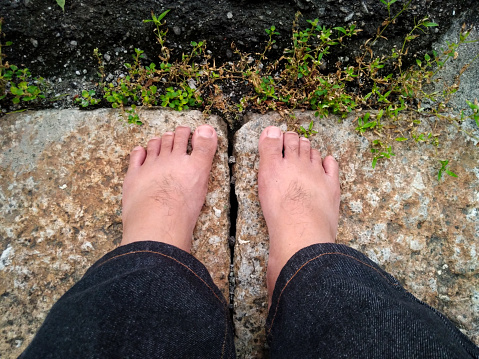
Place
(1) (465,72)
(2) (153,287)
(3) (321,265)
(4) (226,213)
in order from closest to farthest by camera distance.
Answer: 1. (2) (153,287)
2. (3) (321,265)
3. (4) (226,213)
4. (1) (465,72)

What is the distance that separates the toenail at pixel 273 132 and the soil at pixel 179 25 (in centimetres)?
35

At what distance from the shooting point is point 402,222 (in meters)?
1.54

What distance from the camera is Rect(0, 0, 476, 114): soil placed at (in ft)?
5.19

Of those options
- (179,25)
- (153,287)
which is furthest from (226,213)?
(179,25)

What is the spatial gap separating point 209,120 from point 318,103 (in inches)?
20.7

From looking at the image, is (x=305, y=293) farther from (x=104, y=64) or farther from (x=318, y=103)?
(x=104, y=64)

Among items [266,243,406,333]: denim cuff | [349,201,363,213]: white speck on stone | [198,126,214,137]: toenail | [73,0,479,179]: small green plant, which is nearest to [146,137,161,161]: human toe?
[73,0,479,179]: small green plant

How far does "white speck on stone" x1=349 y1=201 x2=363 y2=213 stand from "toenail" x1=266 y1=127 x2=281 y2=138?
466 millimetres

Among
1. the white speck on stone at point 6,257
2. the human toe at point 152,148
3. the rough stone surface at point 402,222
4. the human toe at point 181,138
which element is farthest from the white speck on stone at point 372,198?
the white speck on stone at point 6,257

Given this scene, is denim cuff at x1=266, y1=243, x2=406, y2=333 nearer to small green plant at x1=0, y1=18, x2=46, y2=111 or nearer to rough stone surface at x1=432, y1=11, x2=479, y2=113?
rough stone surface at x1=432, y1=11, x2=479, y2=113

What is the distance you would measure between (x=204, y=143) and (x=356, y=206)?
2.48ft

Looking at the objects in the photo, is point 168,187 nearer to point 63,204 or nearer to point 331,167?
point 63,204

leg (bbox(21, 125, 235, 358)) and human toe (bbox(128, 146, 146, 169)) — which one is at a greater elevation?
human toe (bbox(128, 146, 146, 169))

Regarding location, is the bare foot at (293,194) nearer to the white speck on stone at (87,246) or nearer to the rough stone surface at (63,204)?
the rough stone surface at (63,204)
